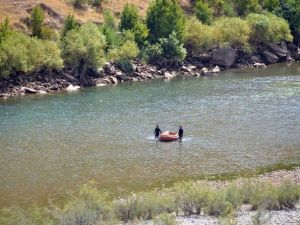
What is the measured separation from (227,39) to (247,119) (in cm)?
5516

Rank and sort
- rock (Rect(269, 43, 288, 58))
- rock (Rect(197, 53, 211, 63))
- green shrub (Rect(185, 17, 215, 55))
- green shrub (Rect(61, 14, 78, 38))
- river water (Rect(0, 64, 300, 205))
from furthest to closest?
1. rock (Rect(269, 43, 288, 58))
2. rock (Rect(197, 53, 211, 63))
3. green shrub (Rect(185, 17, 215, 55))
4. green shrub (Rect(61, 14, 78, 38))
5. river water (Rect(0, 64, 300, 205))

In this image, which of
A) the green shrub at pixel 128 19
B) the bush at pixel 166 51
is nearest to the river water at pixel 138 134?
the bush at pixel 166 51

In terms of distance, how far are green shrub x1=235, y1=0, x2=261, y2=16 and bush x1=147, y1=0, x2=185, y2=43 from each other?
27674 mm

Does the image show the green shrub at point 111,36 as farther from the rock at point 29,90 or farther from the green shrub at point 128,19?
the rock at point 29,90

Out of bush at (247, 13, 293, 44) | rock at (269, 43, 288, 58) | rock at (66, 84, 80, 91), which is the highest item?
bush at (247, 13, 293, 44)

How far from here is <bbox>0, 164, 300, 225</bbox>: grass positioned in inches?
1448

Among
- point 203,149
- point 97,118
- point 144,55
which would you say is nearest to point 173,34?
point 144,55

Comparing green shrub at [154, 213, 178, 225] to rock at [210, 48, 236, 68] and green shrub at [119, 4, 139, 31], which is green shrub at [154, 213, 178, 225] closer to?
green shrub at [119, 4, 139, 31]

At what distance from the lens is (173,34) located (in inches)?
4756

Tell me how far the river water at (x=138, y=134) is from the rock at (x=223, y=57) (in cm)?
2160

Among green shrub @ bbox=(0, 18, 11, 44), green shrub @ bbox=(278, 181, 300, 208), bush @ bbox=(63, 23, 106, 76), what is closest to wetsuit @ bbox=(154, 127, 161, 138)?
green shrub @ bbox=(278, 181, 300, 208)

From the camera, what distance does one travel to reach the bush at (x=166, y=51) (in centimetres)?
11911

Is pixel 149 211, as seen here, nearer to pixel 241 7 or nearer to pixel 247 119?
pixel 247 119

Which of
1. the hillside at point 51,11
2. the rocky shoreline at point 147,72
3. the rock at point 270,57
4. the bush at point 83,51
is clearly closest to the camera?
the rocky shoreline at point 147,72
